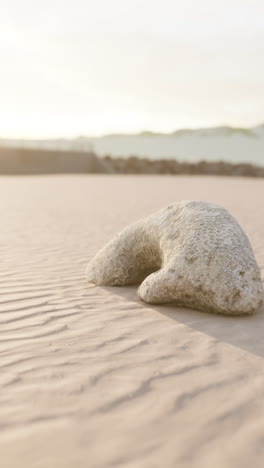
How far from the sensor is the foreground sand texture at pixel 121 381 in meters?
2.04

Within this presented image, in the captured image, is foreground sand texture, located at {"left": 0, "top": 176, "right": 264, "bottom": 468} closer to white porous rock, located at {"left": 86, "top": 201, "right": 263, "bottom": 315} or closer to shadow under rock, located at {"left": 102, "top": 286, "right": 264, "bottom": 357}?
shadow under rock, located at {"left": 102, "top": 286, "right": 264, "bottom": 357}

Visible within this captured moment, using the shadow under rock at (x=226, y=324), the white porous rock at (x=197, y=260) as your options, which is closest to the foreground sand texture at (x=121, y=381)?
the shadow under rock at (x=226, y=324)

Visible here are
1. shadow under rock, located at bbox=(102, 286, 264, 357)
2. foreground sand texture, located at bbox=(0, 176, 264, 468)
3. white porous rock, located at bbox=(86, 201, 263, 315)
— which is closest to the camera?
foreground sand texture, located at bbox=(0, 176, 264, 468)

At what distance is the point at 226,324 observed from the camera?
11.9ft

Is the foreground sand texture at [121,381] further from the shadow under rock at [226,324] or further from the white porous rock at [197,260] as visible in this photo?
the white porous rock at [197,260]

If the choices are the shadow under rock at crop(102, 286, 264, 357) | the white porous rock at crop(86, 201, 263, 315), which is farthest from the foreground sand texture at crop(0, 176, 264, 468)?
the white porous rock at crop(86, 201, 263, 315)

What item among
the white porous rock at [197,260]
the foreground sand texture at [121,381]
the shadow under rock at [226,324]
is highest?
the white porous rock at [197,260]

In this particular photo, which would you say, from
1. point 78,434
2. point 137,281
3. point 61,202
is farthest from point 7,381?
point 61,202

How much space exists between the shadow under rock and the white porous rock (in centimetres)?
6

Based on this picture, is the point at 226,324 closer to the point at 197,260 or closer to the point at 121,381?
the point at 197,260

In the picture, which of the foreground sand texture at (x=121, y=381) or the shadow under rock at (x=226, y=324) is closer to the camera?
the foreground sand texture at (x=121, y=381)

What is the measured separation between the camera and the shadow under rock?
329 centimetres

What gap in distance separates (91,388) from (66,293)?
6.39ft

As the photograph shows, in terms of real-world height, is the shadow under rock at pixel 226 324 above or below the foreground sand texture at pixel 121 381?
above
